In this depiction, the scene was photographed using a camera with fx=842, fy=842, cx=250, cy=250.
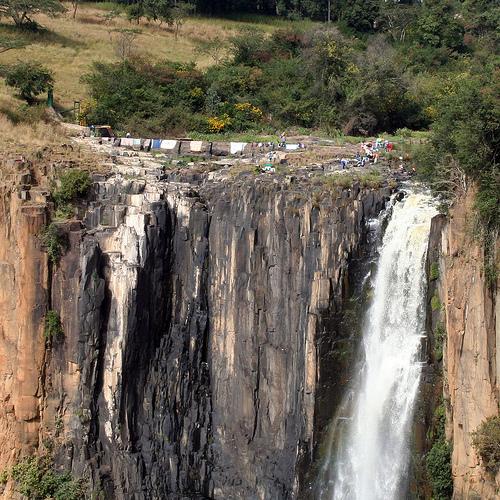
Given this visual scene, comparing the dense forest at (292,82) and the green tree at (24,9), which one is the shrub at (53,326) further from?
the green tree at (24,9)

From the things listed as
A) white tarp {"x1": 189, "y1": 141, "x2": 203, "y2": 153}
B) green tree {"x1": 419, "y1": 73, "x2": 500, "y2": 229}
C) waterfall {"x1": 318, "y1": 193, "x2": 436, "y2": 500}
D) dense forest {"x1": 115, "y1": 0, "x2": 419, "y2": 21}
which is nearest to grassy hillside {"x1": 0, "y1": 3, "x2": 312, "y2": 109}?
dense forest {"x1": 115, "y1": 0, "x2": 419, "y2": 21}

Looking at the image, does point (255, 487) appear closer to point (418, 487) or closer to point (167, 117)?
point (418, 487)

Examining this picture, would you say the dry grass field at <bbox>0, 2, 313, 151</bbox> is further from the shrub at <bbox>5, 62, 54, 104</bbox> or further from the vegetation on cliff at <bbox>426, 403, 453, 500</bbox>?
the vegetation on cliff at <bbox>426, 403, 453, 500</bbox>

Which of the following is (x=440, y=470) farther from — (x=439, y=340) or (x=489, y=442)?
(x=439, y=340)

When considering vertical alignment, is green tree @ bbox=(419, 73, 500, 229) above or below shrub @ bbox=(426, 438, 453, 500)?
above

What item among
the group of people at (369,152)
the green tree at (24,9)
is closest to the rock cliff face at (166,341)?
the group of people at (369,152)

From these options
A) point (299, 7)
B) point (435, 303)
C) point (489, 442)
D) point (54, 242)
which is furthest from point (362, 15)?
point (489, 442)

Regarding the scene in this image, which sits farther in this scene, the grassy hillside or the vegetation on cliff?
the grassy hillside
